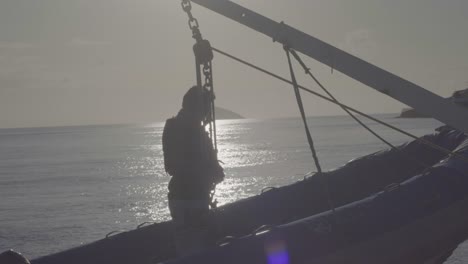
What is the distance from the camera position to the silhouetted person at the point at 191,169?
5.62 m

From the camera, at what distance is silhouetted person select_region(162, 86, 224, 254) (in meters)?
5.62

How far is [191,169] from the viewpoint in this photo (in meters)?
5.72

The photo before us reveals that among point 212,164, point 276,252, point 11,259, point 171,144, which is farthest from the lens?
point 212,164

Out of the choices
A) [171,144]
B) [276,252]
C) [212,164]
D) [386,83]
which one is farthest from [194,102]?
[386,83]

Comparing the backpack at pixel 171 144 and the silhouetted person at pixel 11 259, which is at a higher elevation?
the backpack at pixel 171 144

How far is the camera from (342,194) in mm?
8672

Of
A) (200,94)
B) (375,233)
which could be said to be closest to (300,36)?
(200,94)

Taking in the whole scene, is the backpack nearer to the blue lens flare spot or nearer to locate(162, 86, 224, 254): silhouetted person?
locate(162, 86, 224, 254): silhouetted person

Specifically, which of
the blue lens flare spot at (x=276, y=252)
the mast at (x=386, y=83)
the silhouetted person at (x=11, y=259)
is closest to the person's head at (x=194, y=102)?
the mast at (x=386, y=83)

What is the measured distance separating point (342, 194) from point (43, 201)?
13962 millimetres

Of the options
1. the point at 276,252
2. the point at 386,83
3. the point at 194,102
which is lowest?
the point at 276,252

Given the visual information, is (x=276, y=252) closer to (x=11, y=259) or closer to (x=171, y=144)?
(x=171, y=144)

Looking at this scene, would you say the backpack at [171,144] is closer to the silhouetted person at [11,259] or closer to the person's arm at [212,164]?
the person's arm at [212,164]

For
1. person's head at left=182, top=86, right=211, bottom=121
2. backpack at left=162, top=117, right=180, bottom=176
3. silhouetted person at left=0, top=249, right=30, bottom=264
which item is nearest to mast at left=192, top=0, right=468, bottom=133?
person's head at left=182, top=86, right=211, bottom=121
